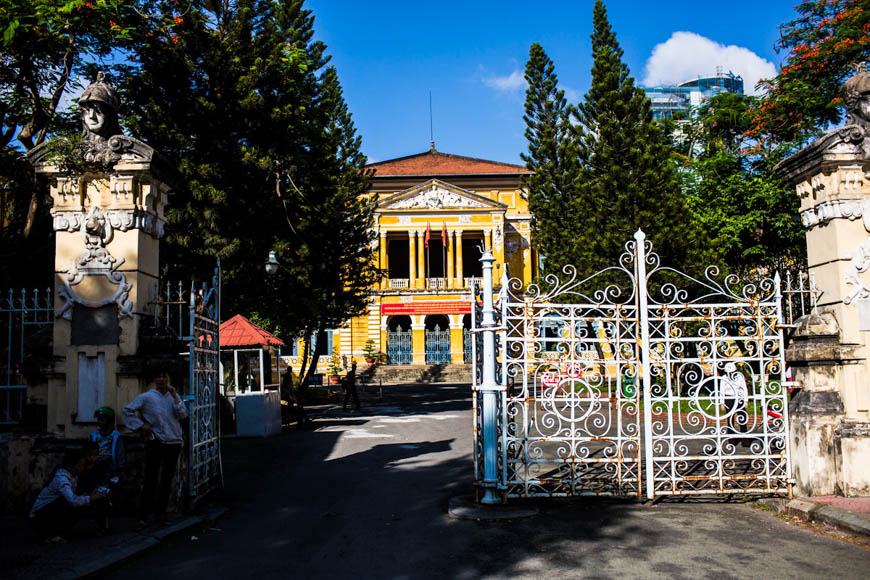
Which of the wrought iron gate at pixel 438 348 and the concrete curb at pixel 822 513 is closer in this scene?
the concrete curb at pixel 822 513

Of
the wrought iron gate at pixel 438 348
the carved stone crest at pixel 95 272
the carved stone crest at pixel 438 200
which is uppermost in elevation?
the carved stone crest at pixel 438 200

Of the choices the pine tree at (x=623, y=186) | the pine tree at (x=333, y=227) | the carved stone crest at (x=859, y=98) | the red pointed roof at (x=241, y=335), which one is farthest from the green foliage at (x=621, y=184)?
the carved stone crest at (x=859, y=98)

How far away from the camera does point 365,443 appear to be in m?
13.0

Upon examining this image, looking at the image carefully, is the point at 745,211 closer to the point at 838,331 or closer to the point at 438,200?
the point at 838,331

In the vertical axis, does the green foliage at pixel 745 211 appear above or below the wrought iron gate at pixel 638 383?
above

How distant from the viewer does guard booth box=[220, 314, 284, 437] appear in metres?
14.1

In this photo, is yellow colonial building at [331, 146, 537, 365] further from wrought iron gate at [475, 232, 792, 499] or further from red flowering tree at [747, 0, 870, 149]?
wrought iron gate at [475, 232, 792, 499]

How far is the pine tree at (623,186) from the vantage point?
20922mm

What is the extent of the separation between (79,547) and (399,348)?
36412 millimetres

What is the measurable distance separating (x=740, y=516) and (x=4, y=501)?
7.16 metres

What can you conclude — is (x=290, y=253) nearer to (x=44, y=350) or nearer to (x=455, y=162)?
(x=44, y=350)

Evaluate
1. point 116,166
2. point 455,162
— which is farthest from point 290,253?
point 455,162

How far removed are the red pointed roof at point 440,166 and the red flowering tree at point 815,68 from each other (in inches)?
1149

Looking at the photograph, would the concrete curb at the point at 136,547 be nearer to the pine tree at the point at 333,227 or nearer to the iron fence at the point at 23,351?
the iron fence at the point at 23,351
